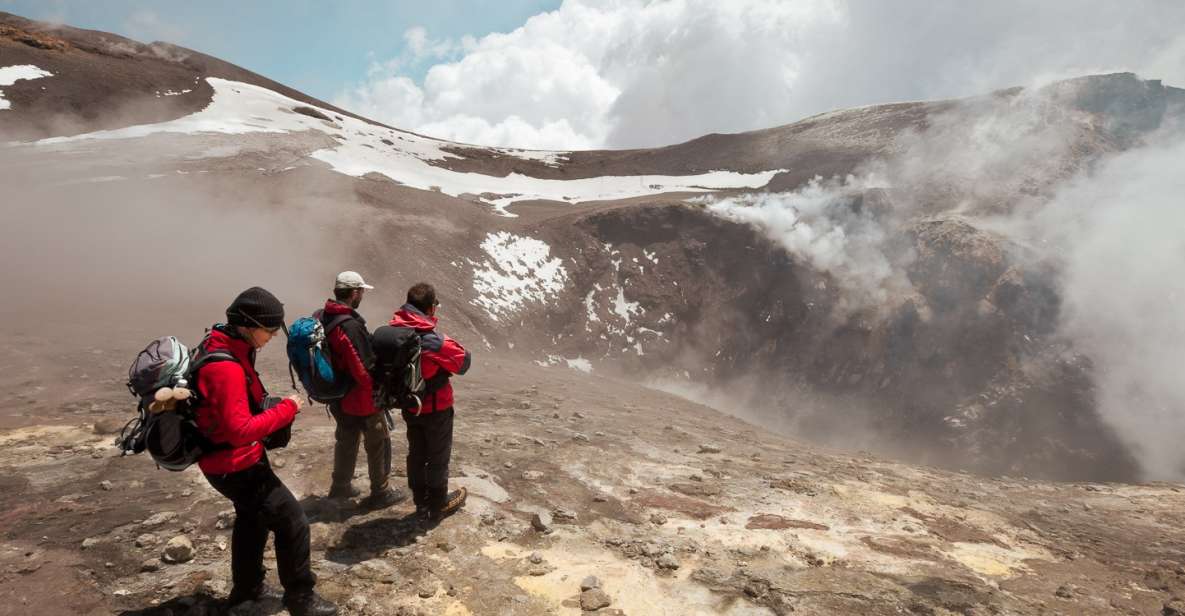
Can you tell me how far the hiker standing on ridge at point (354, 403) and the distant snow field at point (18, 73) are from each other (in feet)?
133

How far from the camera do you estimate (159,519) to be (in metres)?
5.35

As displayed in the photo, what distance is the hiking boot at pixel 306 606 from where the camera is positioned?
399 cm

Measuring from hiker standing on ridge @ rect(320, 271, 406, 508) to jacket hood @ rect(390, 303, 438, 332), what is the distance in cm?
30

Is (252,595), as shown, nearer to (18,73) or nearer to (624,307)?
(624,307)

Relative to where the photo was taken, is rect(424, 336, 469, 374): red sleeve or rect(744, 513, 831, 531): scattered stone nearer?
rect(424, 336, 469, 374): red sleeve

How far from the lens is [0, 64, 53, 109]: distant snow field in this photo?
1314 inches

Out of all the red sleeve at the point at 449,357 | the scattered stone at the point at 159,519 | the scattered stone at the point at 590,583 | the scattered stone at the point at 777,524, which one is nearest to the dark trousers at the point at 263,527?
the red sleeve at the point at 449,357

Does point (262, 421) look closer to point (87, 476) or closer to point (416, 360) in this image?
point (416, 360)

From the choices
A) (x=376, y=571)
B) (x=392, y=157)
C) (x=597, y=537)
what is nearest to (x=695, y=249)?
(x=392, y=157)

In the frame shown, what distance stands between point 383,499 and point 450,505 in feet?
2.26

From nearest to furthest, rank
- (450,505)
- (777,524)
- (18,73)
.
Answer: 1. (450,505)
2. (777,524)
3. (18,73)

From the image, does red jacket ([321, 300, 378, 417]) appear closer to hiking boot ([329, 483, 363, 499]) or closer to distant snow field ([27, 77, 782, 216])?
hiking boot ([329, 483, 363, 499])

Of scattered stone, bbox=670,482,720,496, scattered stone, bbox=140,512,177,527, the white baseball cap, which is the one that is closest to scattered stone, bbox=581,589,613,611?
scattered stone, bbox=670,482,720,496

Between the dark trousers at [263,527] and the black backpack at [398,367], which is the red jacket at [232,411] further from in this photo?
the black backpack at [398,367]
